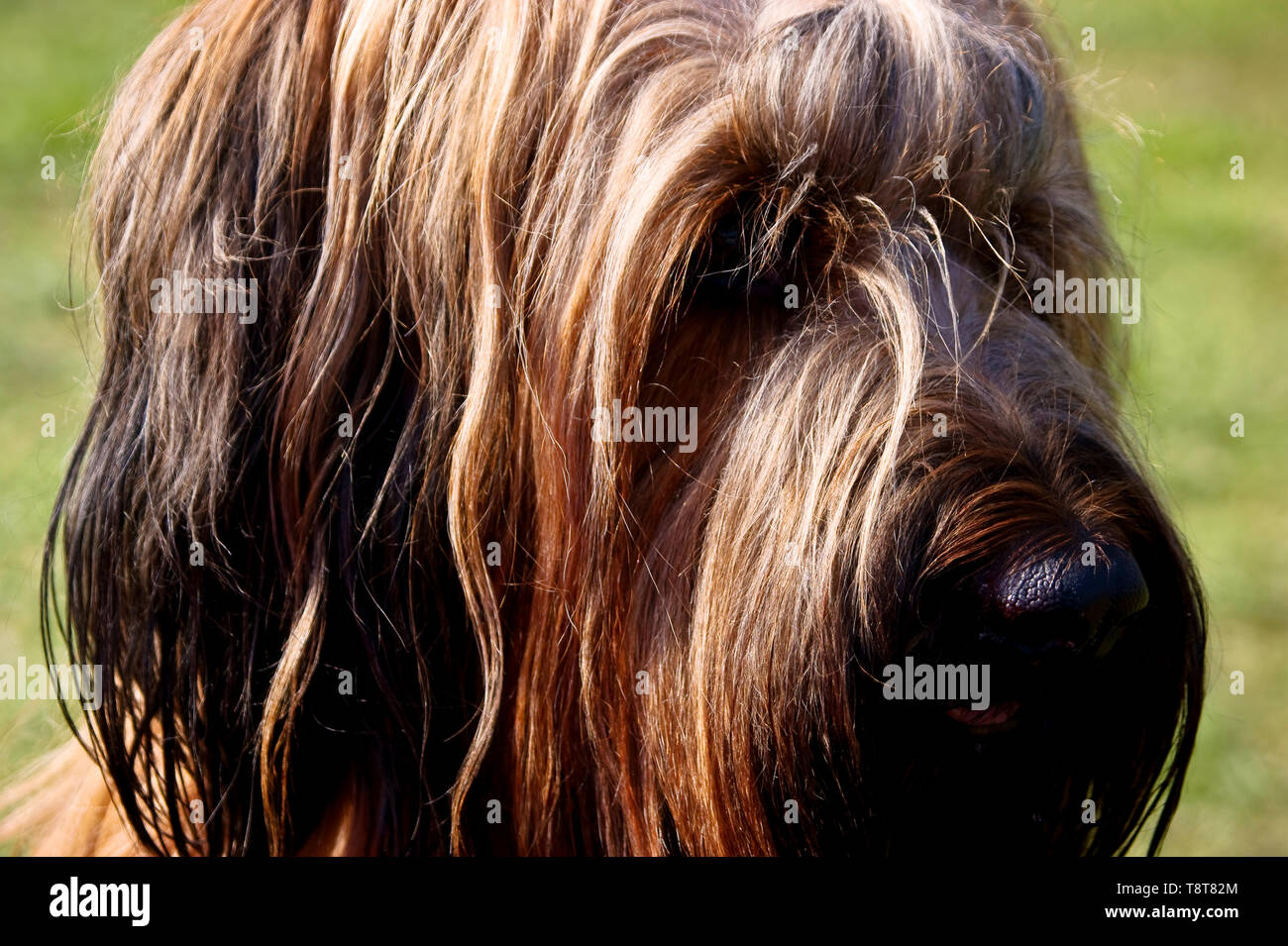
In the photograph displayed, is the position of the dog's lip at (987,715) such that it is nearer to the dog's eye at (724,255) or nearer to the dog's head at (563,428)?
the dog's head at (563,428)

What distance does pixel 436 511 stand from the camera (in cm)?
234

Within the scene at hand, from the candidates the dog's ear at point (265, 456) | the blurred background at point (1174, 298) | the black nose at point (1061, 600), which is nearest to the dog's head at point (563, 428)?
the dog's ear at point (265, 456)

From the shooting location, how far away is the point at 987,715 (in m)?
2.26

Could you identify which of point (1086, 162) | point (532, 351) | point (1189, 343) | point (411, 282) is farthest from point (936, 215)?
point (1189, 343)

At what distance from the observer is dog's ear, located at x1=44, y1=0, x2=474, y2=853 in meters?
2.34

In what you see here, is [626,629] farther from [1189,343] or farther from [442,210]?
[1189,343]

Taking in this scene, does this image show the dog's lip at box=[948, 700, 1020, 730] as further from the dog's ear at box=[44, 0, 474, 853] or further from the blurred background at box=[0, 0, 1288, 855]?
the blurred background at box=[0, 0, 1288, 855]

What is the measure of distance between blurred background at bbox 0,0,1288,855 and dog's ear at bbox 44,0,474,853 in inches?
14.9

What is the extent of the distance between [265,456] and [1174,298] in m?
7.02

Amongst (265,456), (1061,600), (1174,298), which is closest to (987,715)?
(1061,600)

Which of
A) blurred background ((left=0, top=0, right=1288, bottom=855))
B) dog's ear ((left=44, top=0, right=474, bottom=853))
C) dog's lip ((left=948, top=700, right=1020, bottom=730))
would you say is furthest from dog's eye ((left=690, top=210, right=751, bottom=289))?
blurred background ((left=0, top=0, right=1288, bottom=855))

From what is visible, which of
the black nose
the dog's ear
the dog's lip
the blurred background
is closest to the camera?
the black nose

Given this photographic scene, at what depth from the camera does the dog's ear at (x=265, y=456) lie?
2338 millimetres

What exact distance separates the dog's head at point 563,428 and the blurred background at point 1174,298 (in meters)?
0.49
